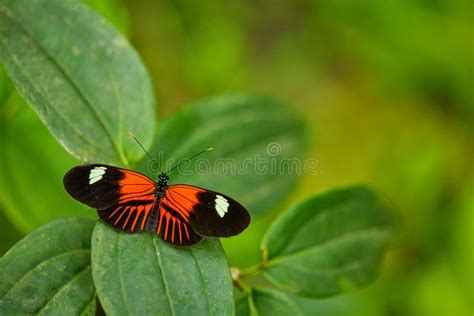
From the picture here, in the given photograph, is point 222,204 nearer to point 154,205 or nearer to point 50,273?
point 154,205

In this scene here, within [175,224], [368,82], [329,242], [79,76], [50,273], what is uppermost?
[368,82]

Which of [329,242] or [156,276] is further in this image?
[329,242]

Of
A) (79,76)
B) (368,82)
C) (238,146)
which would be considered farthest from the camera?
(368,82)

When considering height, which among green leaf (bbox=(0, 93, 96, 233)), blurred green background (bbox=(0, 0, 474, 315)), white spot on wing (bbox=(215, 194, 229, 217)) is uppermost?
blurred green background (bbox=(0, 0, 474, 315))

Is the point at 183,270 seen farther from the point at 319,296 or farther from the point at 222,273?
the point at 319,296

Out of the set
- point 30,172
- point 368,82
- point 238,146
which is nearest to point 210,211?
point 238,146

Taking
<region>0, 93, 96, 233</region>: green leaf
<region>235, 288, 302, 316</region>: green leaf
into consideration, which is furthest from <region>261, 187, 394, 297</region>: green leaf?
<region>0, 93, 96, 233</region>: green leaf

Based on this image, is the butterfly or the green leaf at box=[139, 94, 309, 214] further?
the green leaf at box=[139, 94, 309, 214]

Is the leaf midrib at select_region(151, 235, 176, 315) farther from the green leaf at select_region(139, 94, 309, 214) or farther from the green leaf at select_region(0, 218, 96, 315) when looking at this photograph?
the green leaf at select_region(139, 94, 309, 214)
